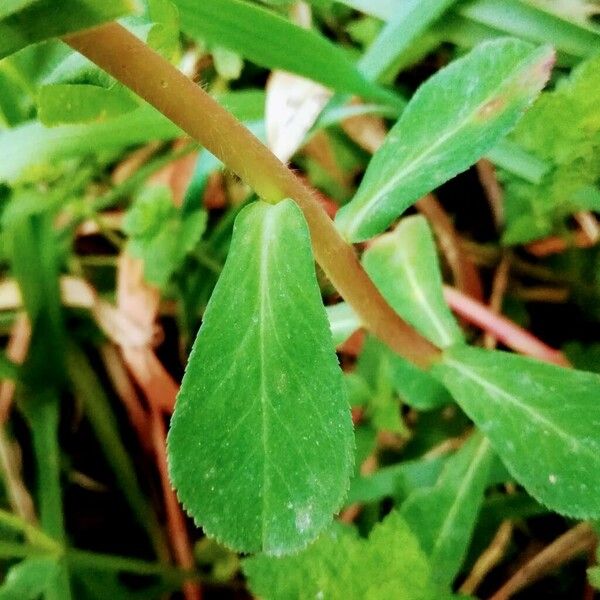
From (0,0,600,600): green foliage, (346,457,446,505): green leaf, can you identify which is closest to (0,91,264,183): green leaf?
(0,0,600,600): green foliage

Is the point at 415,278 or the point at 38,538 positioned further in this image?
the point at 38,538

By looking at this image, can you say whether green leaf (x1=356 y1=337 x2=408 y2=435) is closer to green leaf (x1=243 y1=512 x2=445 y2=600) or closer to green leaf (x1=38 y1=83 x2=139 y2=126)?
green leaf (x1=243 y1=512 x2=445 y2=600)

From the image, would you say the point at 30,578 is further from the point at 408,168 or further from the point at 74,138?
the point at 408,168

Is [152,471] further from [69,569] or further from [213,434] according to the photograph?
[213,434]

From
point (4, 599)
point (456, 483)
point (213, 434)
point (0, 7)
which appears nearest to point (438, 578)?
point (456, 483)

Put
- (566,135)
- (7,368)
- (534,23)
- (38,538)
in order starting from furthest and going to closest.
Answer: (7,368), (38,538), (534,23), (566,135)

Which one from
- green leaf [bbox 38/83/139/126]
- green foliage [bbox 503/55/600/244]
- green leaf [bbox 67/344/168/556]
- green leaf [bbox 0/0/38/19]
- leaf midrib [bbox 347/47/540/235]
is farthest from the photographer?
green leaf [bbox 67/344/168/556]

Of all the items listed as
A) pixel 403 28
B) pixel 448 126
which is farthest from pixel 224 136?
pixel 403 28
